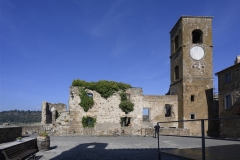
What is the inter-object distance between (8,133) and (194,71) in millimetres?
20301

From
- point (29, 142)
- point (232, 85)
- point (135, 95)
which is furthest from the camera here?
point (135, 95)

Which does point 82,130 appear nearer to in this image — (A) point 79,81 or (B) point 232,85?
(A) point 79,81

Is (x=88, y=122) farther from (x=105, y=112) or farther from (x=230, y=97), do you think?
(x=230, y=97)

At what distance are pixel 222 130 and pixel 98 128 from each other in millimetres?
12066

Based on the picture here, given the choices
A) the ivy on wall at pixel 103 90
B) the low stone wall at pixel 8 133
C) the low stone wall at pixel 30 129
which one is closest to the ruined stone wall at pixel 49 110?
the low stone wall at pixel 30 129

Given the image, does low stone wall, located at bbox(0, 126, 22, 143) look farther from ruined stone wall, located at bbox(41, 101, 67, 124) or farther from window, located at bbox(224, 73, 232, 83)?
window, located at bbox(224, 73, 232, 83)

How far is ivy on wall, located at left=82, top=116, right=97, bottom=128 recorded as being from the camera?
75.9ft

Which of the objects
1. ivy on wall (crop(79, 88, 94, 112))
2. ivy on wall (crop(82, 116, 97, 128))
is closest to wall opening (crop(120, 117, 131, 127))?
ivy on wall (crop(82, 116, 97, 128))

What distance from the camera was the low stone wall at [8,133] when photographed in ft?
32.0

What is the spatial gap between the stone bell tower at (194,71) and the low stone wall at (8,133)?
17780 millimetres

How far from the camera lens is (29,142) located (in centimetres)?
1012

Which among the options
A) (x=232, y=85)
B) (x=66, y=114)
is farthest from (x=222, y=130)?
(x=66, y=114)

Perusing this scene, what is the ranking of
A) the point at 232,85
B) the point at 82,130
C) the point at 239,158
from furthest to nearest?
the point at 82,130 < the point at 232,85 < the point at 239,158

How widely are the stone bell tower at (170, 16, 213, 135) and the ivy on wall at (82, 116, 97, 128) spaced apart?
9.35 m
